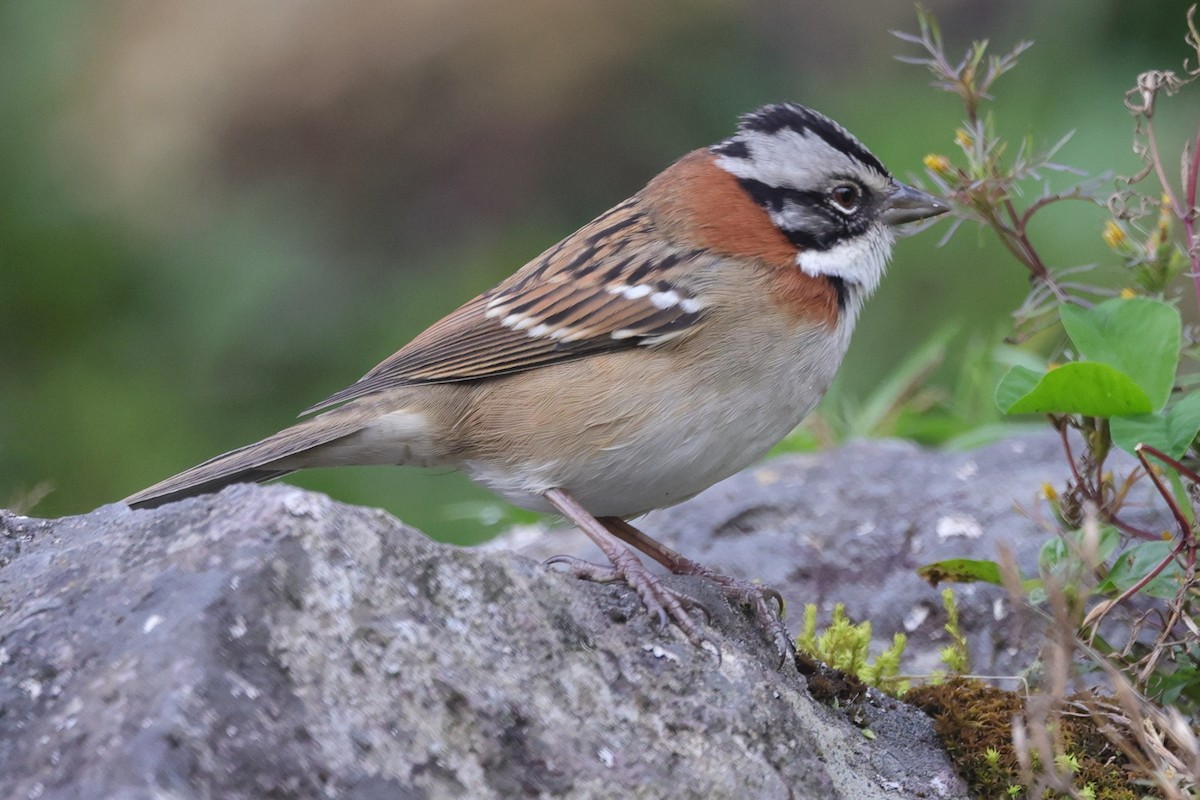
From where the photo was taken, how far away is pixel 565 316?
14.0 feet

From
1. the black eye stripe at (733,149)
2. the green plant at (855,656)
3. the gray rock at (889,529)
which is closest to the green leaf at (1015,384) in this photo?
the green plant at (855,656)

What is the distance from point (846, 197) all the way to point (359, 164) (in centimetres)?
832

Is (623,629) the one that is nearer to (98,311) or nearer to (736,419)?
(736,419)

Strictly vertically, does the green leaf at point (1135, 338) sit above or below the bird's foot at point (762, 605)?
above

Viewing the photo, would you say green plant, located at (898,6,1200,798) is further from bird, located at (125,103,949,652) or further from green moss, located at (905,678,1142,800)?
bird, located at (125,103,949,652)

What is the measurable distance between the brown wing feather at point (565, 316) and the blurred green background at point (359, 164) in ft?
6.71

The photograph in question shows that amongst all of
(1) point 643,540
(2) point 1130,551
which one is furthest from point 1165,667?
(1) point 643,540

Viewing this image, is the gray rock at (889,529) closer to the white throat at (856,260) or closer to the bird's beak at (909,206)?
the white throat at (856,260)

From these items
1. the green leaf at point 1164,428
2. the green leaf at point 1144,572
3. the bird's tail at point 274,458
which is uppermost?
the bird's tail at point 274,458

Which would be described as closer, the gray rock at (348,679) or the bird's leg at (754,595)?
the gray rock at (348,679)

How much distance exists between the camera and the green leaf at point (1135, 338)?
354 cm

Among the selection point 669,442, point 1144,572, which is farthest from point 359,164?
point 1144,572

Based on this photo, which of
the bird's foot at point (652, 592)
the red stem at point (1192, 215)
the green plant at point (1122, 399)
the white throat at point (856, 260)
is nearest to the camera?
the bird's foot at point (652, 592)

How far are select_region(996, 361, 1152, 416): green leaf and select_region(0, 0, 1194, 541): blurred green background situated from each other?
10.8 ft
